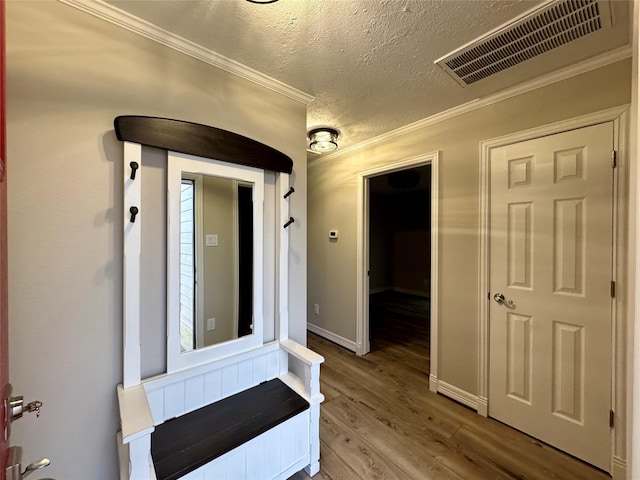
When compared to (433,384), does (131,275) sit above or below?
above

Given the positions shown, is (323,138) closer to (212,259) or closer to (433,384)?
(212,259)

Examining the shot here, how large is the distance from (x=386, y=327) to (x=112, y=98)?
157 inches

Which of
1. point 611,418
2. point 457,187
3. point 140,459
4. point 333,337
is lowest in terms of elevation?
point 333,337

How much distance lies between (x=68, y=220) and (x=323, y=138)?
201 cm

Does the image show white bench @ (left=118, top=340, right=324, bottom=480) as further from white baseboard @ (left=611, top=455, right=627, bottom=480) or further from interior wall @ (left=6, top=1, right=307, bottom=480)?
white baseboard @ (left=611, top=455, right=627, bottom=480)

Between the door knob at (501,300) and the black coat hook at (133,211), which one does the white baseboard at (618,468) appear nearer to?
the door knob at (501,300)

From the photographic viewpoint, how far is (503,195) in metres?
1.92

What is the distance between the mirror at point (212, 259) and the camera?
1369 mm

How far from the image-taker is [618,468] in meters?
1.48

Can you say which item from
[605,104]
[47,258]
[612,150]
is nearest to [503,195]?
[612,150]

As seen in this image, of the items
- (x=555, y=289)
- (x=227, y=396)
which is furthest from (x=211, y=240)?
(x=555, y=289)

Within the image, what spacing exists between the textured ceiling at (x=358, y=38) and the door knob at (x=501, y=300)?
4.94 ft

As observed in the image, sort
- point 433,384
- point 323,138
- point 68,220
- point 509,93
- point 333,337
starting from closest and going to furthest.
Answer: point 68,220
point 509,93
point 433,384
point 323,138
point 333,337

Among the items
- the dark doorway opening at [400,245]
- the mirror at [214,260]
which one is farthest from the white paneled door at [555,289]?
the dark doorway opening at [400,245]
